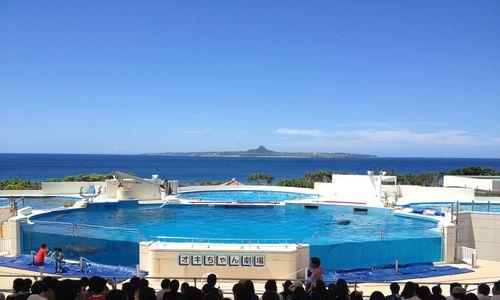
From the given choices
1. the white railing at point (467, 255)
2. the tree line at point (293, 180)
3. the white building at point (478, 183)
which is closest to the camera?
the white railing at point (467, 255)

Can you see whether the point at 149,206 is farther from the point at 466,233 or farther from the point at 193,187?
the point at 466,233

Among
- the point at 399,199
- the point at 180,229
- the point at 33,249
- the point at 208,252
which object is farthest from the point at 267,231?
the point at 399,199

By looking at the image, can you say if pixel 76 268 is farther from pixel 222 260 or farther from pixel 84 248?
pixel 222 260

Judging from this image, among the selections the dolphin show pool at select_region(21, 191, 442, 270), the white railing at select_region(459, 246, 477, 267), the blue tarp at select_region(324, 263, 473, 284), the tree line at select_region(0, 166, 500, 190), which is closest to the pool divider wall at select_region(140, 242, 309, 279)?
the dolphin show pool at select_region(21, 191, 442, 270)

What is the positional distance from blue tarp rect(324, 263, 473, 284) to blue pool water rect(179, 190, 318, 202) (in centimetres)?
1310

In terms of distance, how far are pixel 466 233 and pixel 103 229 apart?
37.5 feet

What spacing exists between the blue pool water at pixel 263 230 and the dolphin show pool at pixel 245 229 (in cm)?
3

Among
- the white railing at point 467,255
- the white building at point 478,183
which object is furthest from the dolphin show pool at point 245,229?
the white building at point 478,183

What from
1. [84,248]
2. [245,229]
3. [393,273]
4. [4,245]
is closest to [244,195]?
[245,229]

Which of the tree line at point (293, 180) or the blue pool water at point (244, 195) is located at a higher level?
the tree line at point (293, 180)

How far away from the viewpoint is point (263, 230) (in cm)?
1747

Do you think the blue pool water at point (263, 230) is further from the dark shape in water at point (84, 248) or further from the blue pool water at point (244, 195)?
the blue pool water at point (244, 195)

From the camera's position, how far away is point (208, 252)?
1115 cm

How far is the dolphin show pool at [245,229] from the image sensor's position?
12312 millimetres
